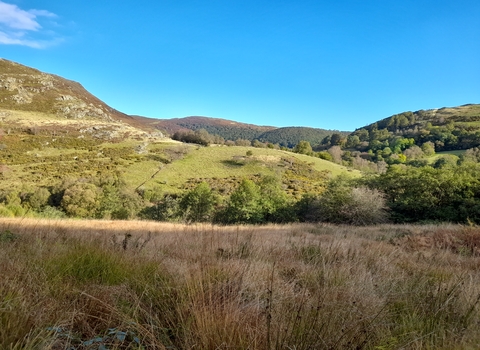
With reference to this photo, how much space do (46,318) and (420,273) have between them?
3950 millimetres

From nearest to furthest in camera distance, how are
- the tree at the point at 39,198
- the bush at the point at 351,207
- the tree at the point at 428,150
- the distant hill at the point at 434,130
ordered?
the bush at the point at 351,207 → the tree at the point at 39,198 → the tree at the point at 428,150 → the distant hill at the point at 434,130

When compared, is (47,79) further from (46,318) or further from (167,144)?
(46,318)

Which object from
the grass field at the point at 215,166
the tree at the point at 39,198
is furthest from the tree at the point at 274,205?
the tree at the point at 39,198

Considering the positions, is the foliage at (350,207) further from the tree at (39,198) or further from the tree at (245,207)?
the tree at (39,198)

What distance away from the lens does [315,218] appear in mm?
33531

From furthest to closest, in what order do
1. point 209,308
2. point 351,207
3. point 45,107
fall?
point 45,107, point 351,207, point 209,308

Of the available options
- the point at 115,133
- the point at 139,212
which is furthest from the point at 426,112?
the point at 139,212

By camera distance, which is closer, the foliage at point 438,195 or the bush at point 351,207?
the foliage at point 438,195

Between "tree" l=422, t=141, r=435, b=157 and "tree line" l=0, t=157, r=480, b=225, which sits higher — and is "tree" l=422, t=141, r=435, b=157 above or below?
above

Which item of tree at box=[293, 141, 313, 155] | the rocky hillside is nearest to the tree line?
the rocky hillside

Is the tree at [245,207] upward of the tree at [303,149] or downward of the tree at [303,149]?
downward

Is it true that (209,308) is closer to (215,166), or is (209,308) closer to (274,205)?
(274,205)

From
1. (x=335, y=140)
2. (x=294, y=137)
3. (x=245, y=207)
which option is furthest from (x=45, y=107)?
(x=294, y=137)

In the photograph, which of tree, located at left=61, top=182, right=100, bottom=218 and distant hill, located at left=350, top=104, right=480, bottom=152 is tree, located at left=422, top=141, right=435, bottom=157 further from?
tree, located at left=61, top=182, right=100, bottom=218
